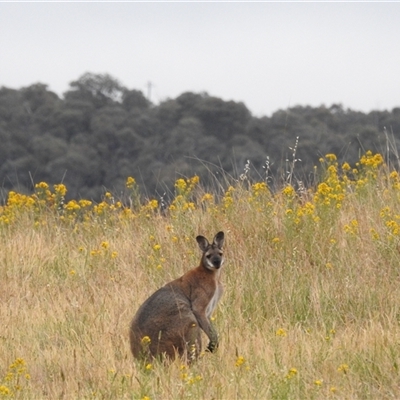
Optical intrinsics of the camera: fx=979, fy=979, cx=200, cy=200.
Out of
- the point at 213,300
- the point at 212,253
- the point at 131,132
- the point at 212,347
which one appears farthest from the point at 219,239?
the point at 131,132

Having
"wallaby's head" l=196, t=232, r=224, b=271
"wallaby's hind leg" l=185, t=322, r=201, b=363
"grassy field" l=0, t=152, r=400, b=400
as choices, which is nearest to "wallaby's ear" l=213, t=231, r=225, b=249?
"wallaby's head" l=196, t=232, r=224, b=271

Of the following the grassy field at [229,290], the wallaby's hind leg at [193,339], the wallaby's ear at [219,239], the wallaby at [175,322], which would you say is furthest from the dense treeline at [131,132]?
the wallaby's hind leg at [193,339]

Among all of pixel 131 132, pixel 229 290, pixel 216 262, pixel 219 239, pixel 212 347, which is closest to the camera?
pixel 212 347

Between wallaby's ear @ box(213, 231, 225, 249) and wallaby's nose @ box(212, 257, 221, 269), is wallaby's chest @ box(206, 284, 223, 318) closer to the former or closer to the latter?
wallaby's nose @ box(212, 257, 221, 269)

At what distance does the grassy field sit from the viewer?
573 centimetres

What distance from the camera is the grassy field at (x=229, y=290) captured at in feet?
18.8

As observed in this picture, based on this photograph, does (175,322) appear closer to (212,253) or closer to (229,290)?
(212,253)

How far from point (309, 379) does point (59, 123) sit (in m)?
38.7

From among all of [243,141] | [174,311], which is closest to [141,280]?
[174,311]

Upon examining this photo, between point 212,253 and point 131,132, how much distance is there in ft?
111

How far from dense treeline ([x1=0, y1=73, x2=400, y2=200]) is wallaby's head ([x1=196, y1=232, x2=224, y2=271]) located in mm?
22324

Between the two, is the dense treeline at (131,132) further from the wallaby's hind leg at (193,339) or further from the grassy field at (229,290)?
the wallaby's hind leg at (193,339)

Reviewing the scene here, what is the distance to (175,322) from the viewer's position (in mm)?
6223

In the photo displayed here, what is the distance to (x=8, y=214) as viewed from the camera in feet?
36.3
